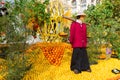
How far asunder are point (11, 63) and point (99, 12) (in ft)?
20.3

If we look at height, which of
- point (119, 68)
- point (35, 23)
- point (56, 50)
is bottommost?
point (119, 68)

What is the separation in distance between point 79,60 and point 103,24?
14.1ft

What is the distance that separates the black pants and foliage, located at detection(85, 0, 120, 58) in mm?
1971

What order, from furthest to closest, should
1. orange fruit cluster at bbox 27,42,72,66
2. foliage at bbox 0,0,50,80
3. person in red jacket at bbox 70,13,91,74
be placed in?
orange fruit cluster at bbox 27,42,72,66 < person in red jacket at bbox 70,13,91,74 < foliage at bbox 0,0,50,80

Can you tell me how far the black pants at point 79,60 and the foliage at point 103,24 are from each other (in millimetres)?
1971

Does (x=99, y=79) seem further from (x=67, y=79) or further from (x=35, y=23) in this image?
(x=35, y=23)

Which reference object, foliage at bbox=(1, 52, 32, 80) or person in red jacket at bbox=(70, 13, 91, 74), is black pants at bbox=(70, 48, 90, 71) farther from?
foliage at bbox=(1, 52, 32, 80)

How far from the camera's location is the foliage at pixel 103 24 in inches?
460

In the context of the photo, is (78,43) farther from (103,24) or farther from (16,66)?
(103,24)

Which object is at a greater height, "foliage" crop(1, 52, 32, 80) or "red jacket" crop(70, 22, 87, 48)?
"red jacket" crop(70, 22, 87, 48)

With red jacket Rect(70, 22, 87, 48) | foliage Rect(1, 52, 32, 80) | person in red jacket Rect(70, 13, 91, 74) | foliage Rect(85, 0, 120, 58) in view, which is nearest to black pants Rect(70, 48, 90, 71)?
person in red jacket Rect(70, 13, 91, 74)

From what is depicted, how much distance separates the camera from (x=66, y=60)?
35.5 ft

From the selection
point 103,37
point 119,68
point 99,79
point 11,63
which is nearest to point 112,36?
point 103,37

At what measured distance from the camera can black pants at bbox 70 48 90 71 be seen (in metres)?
9.33
